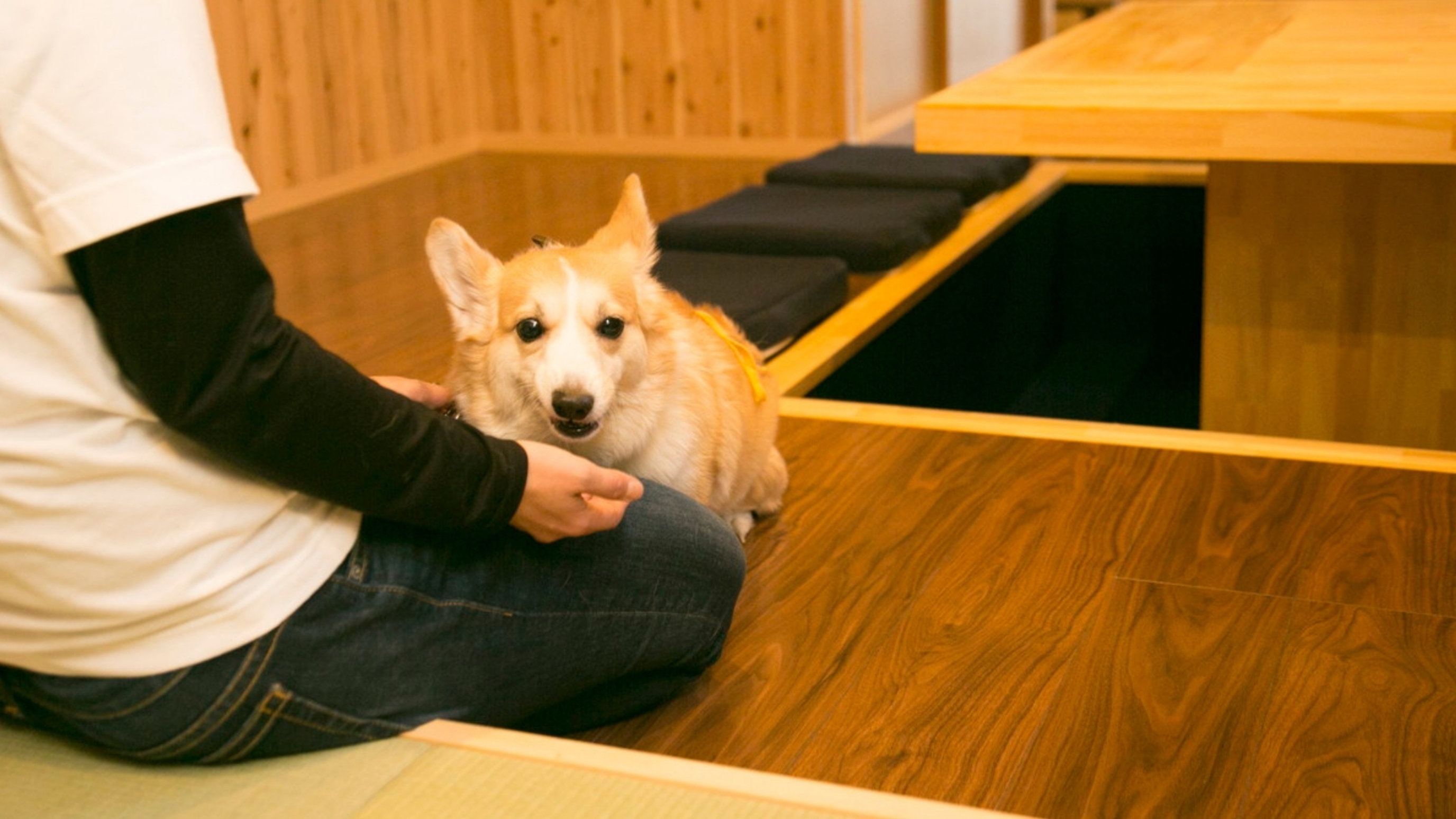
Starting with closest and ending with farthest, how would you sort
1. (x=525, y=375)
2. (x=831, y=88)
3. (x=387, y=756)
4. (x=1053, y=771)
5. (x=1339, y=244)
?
(x=387, y=756) → (x=1053, y=771) → (x=525, y=375) → (x=1339, y=244) → (x=831, y=88)

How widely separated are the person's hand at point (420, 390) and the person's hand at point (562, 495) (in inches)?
12.1

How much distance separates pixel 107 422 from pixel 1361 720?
121 centimetres

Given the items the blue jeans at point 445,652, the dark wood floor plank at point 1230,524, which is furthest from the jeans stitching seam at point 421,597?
the dark wood floor plank at point 1230,524

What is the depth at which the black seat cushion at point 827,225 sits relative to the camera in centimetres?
302

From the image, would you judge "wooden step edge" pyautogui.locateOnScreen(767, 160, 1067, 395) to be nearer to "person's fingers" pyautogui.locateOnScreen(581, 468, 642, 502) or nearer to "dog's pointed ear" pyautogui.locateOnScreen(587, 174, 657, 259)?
"dog's pointed ear" pyautogui.locateOnScreen(587, 174, 657, 259)

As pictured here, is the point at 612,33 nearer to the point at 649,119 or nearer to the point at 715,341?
the point at 649,119

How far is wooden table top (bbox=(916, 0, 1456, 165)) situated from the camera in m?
2.13

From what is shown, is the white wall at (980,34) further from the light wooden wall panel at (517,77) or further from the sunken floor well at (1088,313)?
the sunken floor well at (1088,313)

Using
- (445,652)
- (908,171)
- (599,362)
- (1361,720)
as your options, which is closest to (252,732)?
(445,652)

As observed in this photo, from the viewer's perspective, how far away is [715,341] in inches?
76.7

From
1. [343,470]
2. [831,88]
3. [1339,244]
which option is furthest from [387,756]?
[831,88]

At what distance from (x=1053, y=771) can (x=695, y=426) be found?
614 mm

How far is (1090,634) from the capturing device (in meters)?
1.65

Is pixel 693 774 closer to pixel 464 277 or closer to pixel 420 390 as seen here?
pixel 420 390
